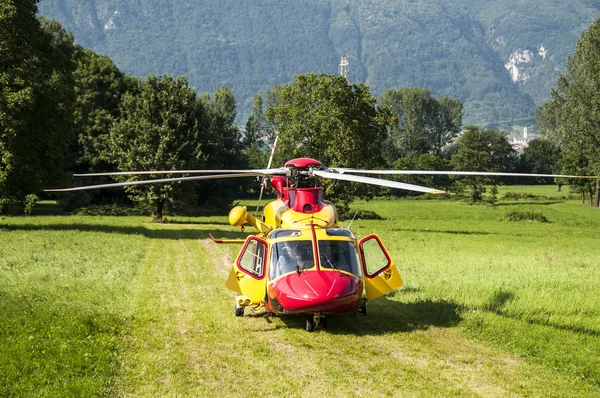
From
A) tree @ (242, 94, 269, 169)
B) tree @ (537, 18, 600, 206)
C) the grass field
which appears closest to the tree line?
tree @ (537, 18, 600, 206)

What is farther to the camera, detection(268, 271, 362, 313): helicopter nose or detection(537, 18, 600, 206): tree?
detection(537, 18, 600, 206): tree

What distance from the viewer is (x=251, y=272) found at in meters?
14.1

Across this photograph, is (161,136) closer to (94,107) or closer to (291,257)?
(94,107)

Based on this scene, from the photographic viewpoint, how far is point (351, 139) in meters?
43.1

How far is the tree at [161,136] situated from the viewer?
4288 centimetres

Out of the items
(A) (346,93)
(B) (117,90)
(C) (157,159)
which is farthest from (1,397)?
(B) (117,90)


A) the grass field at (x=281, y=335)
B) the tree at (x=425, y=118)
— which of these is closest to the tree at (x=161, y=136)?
the grass field at (x=281, y=335)

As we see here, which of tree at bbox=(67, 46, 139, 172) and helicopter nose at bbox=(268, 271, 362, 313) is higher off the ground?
tree at bbox=(67, 46, 139, 172)

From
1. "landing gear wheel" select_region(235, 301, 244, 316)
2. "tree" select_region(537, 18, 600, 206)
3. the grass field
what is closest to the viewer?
the grass field

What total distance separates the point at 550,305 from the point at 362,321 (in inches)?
175

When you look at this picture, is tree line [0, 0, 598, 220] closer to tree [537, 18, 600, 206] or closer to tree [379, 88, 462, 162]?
tree [537, 18, 600, 206]

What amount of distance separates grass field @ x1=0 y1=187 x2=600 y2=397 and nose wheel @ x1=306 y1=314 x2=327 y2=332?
0.25 m

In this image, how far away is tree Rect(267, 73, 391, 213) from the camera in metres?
43.3

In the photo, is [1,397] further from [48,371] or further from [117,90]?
[117,90]
